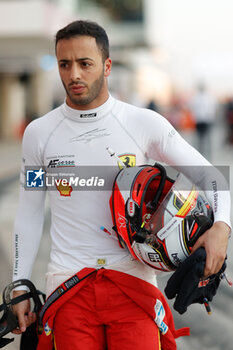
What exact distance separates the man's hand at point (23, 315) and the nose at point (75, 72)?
0.98 metres

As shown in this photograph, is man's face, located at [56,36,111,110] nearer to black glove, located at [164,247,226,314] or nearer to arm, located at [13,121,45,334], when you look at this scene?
arm, located at [13,121,45,334]

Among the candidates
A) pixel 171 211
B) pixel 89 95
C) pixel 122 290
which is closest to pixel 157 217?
Result: pixel 171 211

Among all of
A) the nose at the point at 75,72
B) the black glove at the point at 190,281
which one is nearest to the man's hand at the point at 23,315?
the black glove at the point at 190,281

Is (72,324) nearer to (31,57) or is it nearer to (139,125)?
(139,125)

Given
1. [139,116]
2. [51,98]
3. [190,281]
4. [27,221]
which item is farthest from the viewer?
[51,98]

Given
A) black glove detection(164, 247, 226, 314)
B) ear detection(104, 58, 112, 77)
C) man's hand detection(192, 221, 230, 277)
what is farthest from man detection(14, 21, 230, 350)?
black glove detection(164, 247, 226, 314)

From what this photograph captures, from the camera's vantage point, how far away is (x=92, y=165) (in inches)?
91.6

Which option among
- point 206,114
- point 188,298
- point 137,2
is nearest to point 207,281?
point 188,298

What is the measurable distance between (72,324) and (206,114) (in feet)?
43.7

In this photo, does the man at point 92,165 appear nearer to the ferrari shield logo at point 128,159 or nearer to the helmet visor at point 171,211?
the ferrari shield logo at point 128,159

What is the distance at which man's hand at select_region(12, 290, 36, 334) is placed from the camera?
234 cm

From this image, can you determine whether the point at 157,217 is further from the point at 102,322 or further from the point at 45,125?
the point at 45,125

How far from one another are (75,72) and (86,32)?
0.17 metres

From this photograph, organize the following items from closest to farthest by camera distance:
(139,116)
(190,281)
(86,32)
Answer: (190,281)
(86,32)
(139,116)
